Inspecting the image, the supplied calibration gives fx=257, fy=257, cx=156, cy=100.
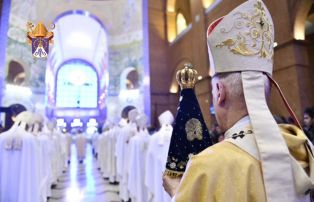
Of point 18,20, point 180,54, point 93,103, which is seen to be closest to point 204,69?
point 180,54

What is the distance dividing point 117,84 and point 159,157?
16.1m

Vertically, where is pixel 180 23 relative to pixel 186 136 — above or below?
above

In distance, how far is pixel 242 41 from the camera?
127cm

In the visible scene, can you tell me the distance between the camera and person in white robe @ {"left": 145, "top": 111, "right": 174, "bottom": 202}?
14.6 feet

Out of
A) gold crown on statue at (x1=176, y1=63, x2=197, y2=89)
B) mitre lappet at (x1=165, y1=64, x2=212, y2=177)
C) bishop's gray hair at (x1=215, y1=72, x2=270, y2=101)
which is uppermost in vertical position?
gold crown on statue at (x1=176, y1=63, x2=197, y2=89)

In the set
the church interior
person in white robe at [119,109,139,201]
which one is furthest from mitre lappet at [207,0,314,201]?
person in white robe at [119,109,139,201]

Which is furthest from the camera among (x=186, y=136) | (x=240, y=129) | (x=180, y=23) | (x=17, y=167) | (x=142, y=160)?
(x=180, y=23)

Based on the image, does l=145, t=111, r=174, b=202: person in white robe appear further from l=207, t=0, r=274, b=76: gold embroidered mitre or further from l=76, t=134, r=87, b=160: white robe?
l=76, t=134, r=87, b=160: white robe

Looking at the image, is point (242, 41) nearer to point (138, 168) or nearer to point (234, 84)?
point (234, 84)

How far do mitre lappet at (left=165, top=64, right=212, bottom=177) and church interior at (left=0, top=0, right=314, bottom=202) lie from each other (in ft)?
0.70

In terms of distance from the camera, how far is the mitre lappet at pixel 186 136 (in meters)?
1.64

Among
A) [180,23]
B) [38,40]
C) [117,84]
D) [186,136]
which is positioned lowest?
[186,136]

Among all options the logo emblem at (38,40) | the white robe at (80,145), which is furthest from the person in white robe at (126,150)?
the white robe at (80,145)

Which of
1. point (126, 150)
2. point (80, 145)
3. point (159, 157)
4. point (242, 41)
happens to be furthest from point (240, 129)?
point (80, 145)
